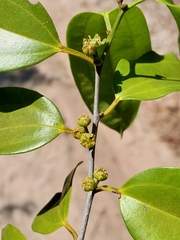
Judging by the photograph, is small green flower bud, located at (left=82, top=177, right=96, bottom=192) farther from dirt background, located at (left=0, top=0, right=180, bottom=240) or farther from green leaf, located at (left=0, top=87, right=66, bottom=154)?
dirt background, located at (left=0, top=0, right=180, bottom=240)

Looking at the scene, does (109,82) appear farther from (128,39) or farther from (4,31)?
(4,31)

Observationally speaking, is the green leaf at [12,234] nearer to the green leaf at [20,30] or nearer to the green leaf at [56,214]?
the green leaf at [56,214]

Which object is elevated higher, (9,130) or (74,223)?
(9,130)

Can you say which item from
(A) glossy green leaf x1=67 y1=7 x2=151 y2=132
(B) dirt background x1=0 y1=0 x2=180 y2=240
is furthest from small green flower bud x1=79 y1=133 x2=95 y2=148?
(B) dirt background x1=0 y1=0 x2=180 y2=240

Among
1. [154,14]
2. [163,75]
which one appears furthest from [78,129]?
[154,14]

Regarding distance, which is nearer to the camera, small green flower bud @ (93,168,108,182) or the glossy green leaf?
small green flower bud @ (93,168,108,182)

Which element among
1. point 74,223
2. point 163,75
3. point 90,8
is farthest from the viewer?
point 90,8
